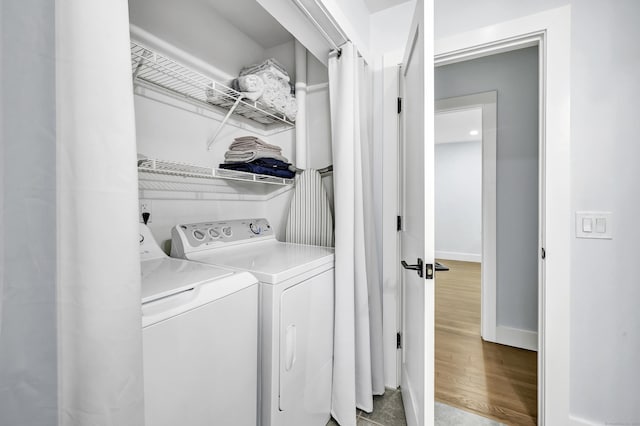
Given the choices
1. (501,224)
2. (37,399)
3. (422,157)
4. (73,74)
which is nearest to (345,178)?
(422,157)

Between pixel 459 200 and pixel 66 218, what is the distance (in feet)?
22.0

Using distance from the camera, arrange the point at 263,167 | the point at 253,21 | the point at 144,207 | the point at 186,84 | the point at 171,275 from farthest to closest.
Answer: the point at 253,21 < the point at 263,167 < the point at 186,84 < the point at 144,207 < the point at 171,275

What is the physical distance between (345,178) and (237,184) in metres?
0.84

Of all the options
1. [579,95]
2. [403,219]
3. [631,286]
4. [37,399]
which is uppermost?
[579,95]

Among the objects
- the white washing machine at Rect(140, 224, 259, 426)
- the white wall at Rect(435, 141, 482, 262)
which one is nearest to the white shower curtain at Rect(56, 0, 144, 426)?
the white washing machine at Rect(140, 224, 259, 426)

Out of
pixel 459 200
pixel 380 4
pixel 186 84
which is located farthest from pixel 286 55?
pixel 459 200

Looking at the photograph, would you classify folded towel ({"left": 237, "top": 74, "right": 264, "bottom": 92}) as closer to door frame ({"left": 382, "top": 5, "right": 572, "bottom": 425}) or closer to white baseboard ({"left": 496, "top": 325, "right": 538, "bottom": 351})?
door frame ({"left": 382, "top": 5, "right": 572, "bottom": 425})

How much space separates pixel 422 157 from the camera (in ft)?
3.82

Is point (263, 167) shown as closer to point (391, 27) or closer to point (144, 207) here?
point (144, 207)

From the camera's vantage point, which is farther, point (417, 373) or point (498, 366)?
point (498, 366)

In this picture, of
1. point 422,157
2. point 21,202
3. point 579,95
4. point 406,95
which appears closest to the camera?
point 21,202

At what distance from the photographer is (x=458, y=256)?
6.02 metres

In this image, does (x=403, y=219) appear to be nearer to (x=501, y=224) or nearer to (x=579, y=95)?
(x=579, y=95)

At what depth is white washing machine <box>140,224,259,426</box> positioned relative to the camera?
0.70 meters
